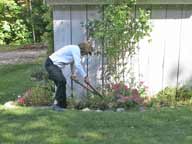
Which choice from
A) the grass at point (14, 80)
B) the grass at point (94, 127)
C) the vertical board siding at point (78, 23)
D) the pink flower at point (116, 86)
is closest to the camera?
the grass at point (94, 127)

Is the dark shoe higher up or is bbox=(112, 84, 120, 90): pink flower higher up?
bbox=(112, 84, 120, 90): pink flower

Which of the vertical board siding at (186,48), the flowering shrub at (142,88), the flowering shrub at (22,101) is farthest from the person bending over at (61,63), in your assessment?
the vertical board siding at (186,48)

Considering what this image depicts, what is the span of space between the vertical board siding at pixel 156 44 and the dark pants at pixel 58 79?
3.74 ft

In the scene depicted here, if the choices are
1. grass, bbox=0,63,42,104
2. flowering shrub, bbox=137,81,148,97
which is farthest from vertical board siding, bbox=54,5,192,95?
grass, bbox=0,63,42,104

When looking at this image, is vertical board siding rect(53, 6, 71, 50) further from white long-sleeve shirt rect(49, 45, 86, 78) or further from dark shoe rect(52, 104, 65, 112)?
dark shoe rect(52, 104, 65, 112)

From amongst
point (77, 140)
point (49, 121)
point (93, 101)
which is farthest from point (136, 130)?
point (93, 101)

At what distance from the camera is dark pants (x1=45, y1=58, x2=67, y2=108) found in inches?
281

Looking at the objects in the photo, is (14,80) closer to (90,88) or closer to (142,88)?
(90,88)

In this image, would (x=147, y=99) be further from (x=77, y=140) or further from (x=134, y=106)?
(x=77, y=140)

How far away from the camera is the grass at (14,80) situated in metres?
9.28

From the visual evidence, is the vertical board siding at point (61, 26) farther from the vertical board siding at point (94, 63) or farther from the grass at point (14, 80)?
the grass at point (14, 80)

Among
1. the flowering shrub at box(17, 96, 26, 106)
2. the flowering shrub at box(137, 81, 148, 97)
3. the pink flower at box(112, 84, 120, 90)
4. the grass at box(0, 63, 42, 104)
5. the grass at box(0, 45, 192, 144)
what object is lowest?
the grass at box(0, 63, 42, 104)

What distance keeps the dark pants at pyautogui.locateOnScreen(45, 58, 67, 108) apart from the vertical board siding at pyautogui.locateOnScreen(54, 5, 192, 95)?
1.14 meters

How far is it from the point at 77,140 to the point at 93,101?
2303 millimetres
